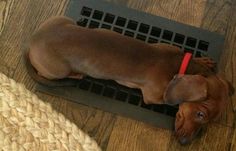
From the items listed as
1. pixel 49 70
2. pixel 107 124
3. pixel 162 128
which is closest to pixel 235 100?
pixel 162 128

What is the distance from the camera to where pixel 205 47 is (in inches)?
83.8

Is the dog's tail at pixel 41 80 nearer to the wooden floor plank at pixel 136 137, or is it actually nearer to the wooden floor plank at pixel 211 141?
the wooden floor plank at pixel 136 137

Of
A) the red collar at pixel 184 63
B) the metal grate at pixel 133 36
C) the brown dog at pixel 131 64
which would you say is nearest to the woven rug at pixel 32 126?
the brown dog at pixel 131 64

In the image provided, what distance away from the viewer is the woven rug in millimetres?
1583

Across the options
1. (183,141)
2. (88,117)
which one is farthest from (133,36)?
(183,141)

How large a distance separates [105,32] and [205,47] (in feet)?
1.81

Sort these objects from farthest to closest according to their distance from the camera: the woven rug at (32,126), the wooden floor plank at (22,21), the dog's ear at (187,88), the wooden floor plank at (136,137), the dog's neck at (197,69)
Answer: the wooden floor plank at (22,21) → the wooden floor plank at (136,137) → the dog's neck at (197,69) → the dog's ear at (187,88) → the woven rug at (32,126)

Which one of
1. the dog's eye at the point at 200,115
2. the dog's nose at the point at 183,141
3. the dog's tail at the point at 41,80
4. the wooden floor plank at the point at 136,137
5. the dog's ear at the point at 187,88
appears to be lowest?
the wooden floor plank at the point at 136,137

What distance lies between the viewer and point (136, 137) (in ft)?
6.47

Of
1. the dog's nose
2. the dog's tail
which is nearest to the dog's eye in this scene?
the dog's nose

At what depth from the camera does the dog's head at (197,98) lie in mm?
1750

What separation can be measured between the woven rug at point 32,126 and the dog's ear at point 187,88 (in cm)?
39

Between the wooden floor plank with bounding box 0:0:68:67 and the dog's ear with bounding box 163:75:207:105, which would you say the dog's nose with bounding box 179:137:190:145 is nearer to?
the dog's ear with bounding box 163:75:207:105

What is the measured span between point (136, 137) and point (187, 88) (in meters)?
0.36
